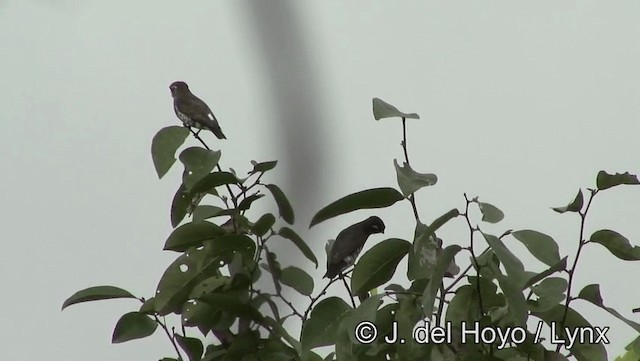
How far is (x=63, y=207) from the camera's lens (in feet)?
4.19

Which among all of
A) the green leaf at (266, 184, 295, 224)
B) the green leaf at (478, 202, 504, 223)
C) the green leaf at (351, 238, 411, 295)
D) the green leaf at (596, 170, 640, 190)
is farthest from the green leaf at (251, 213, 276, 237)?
the green leaf at (596, 170, 640, 190)

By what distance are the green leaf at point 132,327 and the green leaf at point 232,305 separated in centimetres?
9

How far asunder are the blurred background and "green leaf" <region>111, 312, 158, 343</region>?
38 cm

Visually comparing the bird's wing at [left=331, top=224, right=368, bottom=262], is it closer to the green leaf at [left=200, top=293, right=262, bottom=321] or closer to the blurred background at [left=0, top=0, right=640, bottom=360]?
the green leaf at [left=200, top=293, right=262, bottom=321]

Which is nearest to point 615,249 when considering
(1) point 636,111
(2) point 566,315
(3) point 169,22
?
(2) point 566,315

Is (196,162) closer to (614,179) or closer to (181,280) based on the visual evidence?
(181,280)

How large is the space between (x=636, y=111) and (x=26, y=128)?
1004mm

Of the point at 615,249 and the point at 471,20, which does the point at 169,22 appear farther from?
the point at 615,249

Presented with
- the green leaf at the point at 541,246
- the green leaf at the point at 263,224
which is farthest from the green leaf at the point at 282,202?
the green leaf at the point at 541,246

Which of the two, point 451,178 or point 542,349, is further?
point 451,178

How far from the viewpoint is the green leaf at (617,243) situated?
0.75 m

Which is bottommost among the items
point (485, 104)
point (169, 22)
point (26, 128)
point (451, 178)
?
point (451, 178)

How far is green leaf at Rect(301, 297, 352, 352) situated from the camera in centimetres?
77

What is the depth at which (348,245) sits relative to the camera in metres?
0.81
